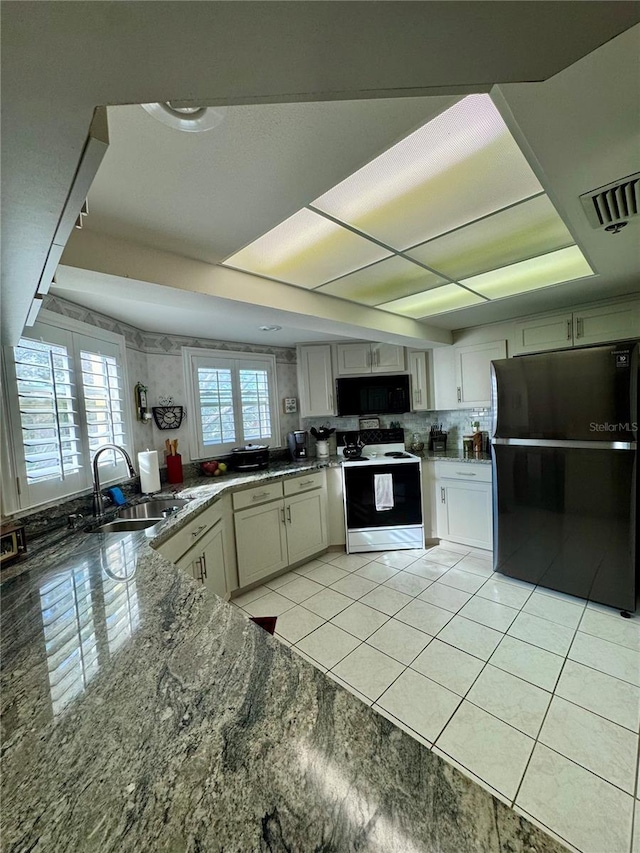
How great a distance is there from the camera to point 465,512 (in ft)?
10.4

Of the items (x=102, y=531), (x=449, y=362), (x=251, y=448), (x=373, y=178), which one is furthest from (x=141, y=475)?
(x=449, y=362)

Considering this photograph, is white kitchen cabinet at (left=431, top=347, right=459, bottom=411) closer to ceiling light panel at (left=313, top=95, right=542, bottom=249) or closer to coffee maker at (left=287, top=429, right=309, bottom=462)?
coffee maker at (left=287, top=429, right=309, bottom=462)

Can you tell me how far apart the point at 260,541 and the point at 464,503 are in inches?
76.1

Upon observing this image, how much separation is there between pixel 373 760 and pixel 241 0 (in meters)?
1.01

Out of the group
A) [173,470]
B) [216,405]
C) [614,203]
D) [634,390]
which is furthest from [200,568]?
[634,390]

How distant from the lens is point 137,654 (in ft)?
2.52

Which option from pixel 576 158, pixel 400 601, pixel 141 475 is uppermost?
pixel 576 158

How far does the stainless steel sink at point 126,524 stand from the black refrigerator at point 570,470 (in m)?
2.54

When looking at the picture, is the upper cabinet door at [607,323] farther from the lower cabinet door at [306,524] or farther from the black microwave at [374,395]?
the lower cabinet door at [306,524]

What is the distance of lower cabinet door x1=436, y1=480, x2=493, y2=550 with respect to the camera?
10.0ft

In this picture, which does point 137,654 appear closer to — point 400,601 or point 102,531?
point 102,531

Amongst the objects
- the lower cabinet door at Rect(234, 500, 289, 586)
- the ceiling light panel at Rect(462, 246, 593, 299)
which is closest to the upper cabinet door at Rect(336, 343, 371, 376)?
the ceiling light panel at Rect(462, 246, 593, 299)

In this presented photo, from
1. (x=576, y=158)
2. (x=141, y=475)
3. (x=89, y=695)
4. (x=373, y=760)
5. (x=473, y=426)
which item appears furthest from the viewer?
(x=473, y=426)

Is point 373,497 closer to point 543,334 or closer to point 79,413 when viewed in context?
point 543,334
